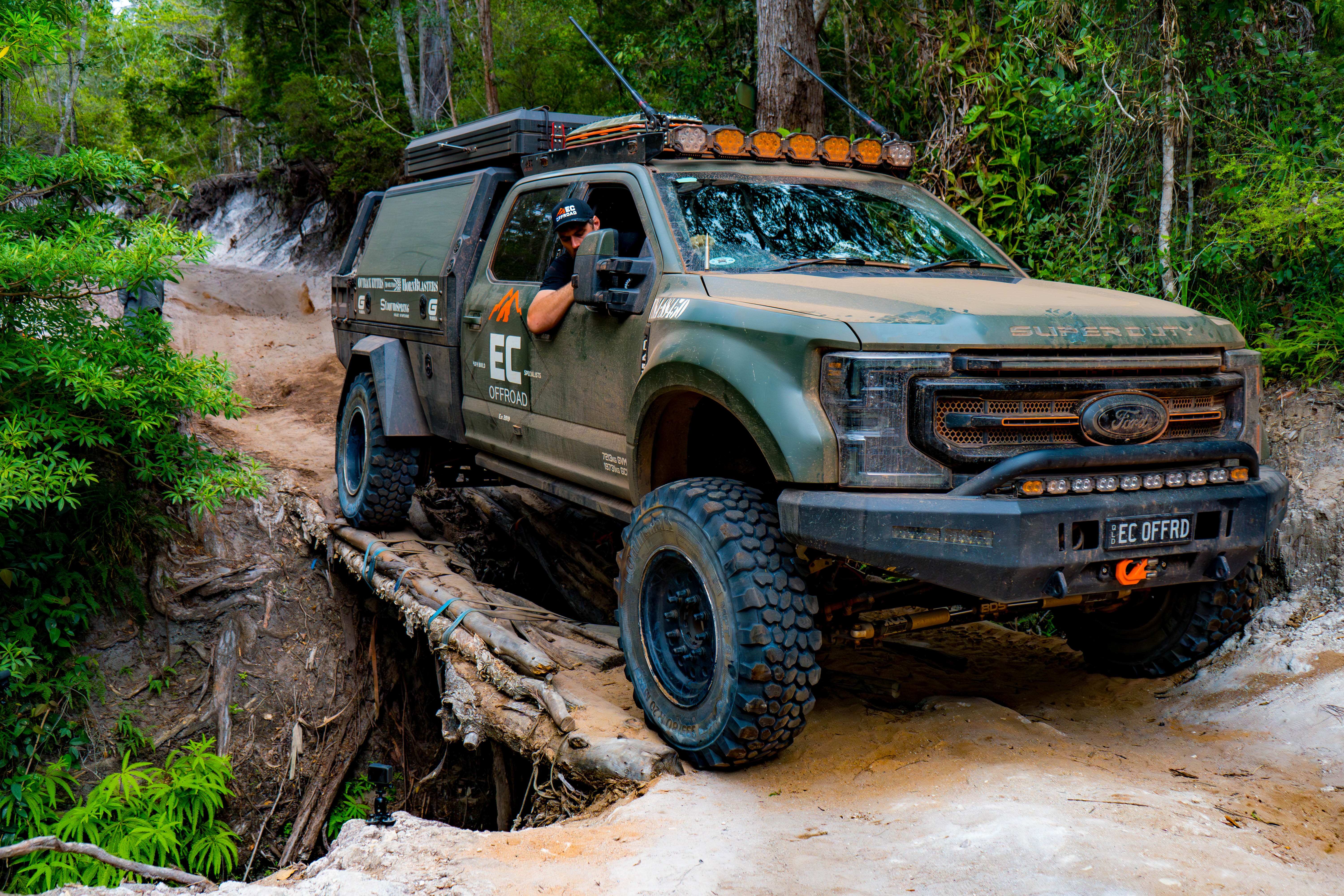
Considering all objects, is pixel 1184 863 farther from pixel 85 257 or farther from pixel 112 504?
pixel 112 504

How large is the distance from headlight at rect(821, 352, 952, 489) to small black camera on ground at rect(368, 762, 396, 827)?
1.89m

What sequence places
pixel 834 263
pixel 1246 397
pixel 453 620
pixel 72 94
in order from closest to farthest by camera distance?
pixel 1246 397
pixel 834 263
pixel 453 620
pixel 72 94

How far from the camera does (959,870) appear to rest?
2.67m

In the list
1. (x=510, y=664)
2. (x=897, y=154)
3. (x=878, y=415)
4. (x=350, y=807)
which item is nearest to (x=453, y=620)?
(x=510, y=664)

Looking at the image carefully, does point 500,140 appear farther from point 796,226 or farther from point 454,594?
point 454,594

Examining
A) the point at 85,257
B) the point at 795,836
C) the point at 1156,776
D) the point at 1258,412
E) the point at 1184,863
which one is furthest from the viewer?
the point at 85,257

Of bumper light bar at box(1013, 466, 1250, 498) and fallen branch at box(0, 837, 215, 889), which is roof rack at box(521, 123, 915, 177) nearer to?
bumper light bar at box(1013, 466, 1250, 498)

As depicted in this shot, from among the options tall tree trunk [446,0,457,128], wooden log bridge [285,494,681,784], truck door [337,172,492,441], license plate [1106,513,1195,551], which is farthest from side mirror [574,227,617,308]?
tall tree trunk [446,0,457,128]

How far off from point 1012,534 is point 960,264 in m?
1.57

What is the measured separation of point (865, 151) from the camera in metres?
4.71

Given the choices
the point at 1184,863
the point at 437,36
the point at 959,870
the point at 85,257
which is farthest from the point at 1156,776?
the point at 437,36

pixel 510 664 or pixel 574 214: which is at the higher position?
pixel 574 214

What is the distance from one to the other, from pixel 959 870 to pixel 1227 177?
480 centimetres

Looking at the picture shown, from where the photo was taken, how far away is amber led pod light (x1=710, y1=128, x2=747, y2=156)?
4.35m
